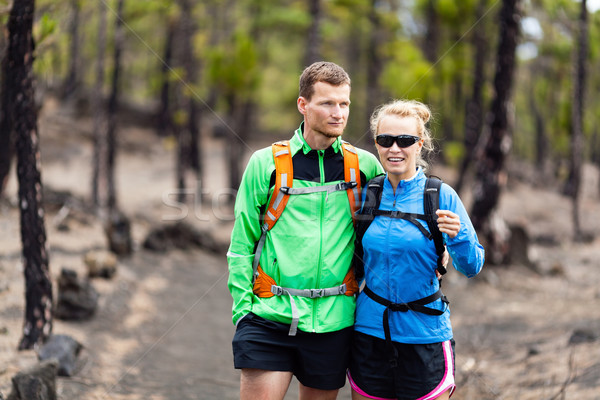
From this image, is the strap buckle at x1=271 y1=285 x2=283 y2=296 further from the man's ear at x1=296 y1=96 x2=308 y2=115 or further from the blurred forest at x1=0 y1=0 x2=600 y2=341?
the blurred forest at x1=0 y1=0 x2=600 y2=341

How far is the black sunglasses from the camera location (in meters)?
3.10

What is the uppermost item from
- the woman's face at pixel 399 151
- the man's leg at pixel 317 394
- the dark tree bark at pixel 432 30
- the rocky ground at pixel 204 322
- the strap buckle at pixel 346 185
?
the dark tree bark at pixel 432 30

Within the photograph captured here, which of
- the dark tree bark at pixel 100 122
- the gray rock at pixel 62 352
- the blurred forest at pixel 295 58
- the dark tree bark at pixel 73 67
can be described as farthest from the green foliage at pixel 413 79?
the dark tree bark at pixel 73 67

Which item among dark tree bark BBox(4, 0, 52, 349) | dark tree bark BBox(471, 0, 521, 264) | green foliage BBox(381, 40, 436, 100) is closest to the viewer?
dark tree bark BBox(4, 0, 52, 349)

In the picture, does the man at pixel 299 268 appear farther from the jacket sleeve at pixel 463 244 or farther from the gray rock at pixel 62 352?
the gray rock at pixel 62 352

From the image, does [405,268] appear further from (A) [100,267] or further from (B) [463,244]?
(A) [100,267]

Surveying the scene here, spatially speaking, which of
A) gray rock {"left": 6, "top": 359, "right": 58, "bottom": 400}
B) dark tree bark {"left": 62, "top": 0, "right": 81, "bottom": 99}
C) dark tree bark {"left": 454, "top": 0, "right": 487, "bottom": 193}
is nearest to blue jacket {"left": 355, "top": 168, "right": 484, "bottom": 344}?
gray rock {"left": 6, "top": 359, "right": 58, "bottom": 400}

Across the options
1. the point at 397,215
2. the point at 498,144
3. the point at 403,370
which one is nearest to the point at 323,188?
the point at 397,215

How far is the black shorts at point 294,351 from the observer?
301 cm

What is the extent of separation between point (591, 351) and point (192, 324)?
18.8ft

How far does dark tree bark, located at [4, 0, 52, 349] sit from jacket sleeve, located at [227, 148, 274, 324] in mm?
4218

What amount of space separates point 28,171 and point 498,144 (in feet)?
31.3

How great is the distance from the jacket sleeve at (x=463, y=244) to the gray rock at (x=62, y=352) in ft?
16.1

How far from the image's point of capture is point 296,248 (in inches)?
122
